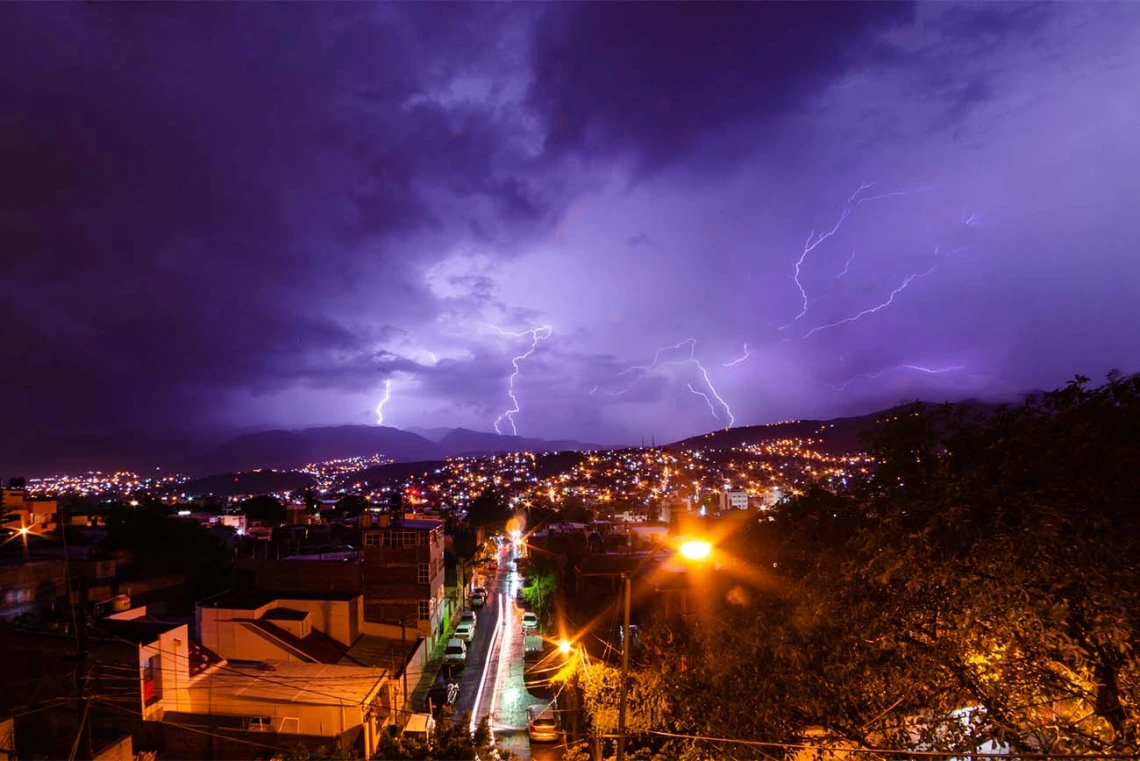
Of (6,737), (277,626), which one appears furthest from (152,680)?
(277,626)

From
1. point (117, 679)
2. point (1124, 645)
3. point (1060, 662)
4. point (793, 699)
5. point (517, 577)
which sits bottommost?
point (517, 577)

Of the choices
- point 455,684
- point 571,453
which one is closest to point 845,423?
point 571,453

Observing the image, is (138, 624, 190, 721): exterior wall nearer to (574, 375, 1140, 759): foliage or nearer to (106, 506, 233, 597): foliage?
(106, 506, 233, 597): foliage

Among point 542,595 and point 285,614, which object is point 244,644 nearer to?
point 285,614

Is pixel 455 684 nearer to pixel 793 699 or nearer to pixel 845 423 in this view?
pixel 793 699

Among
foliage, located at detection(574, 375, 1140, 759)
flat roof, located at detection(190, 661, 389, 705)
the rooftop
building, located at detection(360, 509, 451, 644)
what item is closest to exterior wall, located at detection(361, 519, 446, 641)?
building, located at detection(360, 509, 451, 644)
